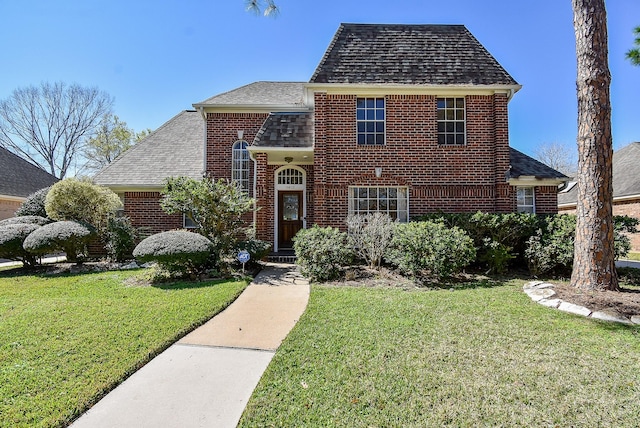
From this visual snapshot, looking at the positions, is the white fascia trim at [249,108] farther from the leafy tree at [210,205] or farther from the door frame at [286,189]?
the leafy tree at [210,205]

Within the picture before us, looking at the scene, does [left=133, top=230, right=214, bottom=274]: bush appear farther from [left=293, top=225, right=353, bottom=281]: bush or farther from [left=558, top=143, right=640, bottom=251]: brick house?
[left=558, top=143, right=640, bottom=251]: brick house

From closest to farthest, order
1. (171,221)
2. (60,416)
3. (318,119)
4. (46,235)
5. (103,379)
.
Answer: (60,416), (103,379), (46,235), (318,119), (171,221)

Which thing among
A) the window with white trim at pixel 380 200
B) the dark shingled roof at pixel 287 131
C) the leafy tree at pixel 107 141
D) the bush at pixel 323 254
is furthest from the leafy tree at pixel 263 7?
the leafy tree at pixel 107 141

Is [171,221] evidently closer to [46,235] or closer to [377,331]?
[46,235]

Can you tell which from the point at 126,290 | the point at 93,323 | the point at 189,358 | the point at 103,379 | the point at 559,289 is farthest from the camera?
the point at 126,290

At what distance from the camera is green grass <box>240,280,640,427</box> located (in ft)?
8.70

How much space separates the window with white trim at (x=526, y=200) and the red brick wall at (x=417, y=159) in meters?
0.51

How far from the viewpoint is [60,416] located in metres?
2.62

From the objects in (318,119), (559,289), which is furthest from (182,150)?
(559,289)

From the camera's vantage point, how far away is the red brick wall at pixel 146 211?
12516 mm

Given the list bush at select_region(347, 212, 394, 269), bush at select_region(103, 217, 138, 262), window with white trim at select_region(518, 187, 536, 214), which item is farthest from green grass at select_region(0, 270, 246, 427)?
window with white trim at select_region(518, 187, 536, 214)

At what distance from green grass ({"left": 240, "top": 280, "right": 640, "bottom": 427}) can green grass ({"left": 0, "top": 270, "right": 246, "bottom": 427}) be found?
66.4 inches

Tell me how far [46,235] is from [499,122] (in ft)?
47.5

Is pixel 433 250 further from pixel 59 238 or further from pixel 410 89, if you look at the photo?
pixel 59 238
